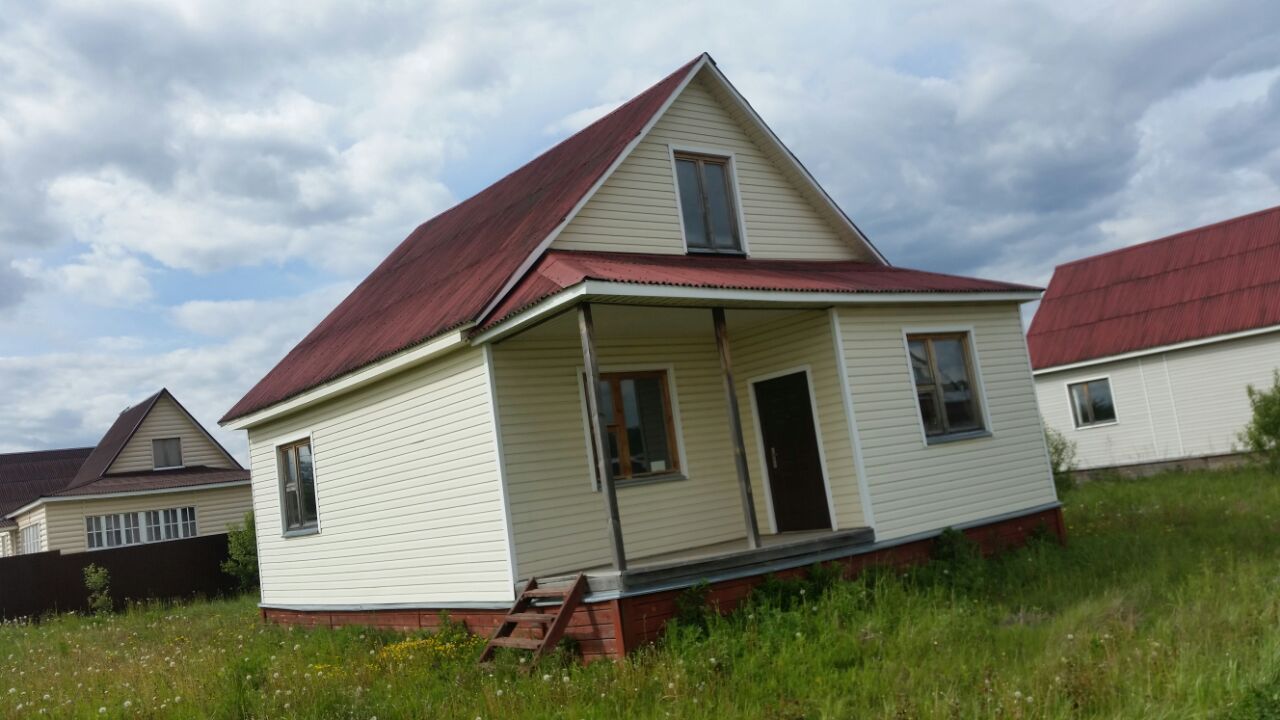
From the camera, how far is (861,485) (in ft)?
38.0

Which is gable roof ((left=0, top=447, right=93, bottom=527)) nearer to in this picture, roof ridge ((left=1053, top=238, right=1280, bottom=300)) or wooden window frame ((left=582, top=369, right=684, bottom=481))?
wooden window frame ((left=582, top=369, right=684, bottom=481))

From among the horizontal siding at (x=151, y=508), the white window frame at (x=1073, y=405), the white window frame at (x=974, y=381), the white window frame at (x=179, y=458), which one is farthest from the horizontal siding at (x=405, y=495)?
the white window frame at (x=1073, y=405)

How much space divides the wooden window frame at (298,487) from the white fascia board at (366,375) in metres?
0.49

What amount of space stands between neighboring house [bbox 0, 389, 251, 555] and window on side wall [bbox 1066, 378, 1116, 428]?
23025mm

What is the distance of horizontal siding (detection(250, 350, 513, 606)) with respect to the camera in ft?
35.8

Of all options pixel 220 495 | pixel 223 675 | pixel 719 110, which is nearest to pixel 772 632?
pixel 223 675

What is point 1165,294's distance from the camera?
24688 millimetres

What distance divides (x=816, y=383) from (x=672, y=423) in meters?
1.88

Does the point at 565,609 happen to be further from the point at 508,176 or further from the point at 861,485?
the point at 508,176

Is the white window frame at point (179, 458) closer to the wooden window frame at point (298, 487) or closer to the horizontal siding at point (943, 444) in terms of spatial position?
the wooden window frame at point (298, 487)

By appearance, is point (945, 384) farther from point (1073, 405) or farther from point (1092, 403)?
point (1073, 405)

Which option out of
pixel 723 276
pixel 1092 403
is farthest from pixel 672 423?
pixel 1092 403

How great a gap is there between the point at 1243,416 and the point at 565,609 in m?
19.2

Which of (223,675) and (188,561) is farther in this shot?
(188,561)
